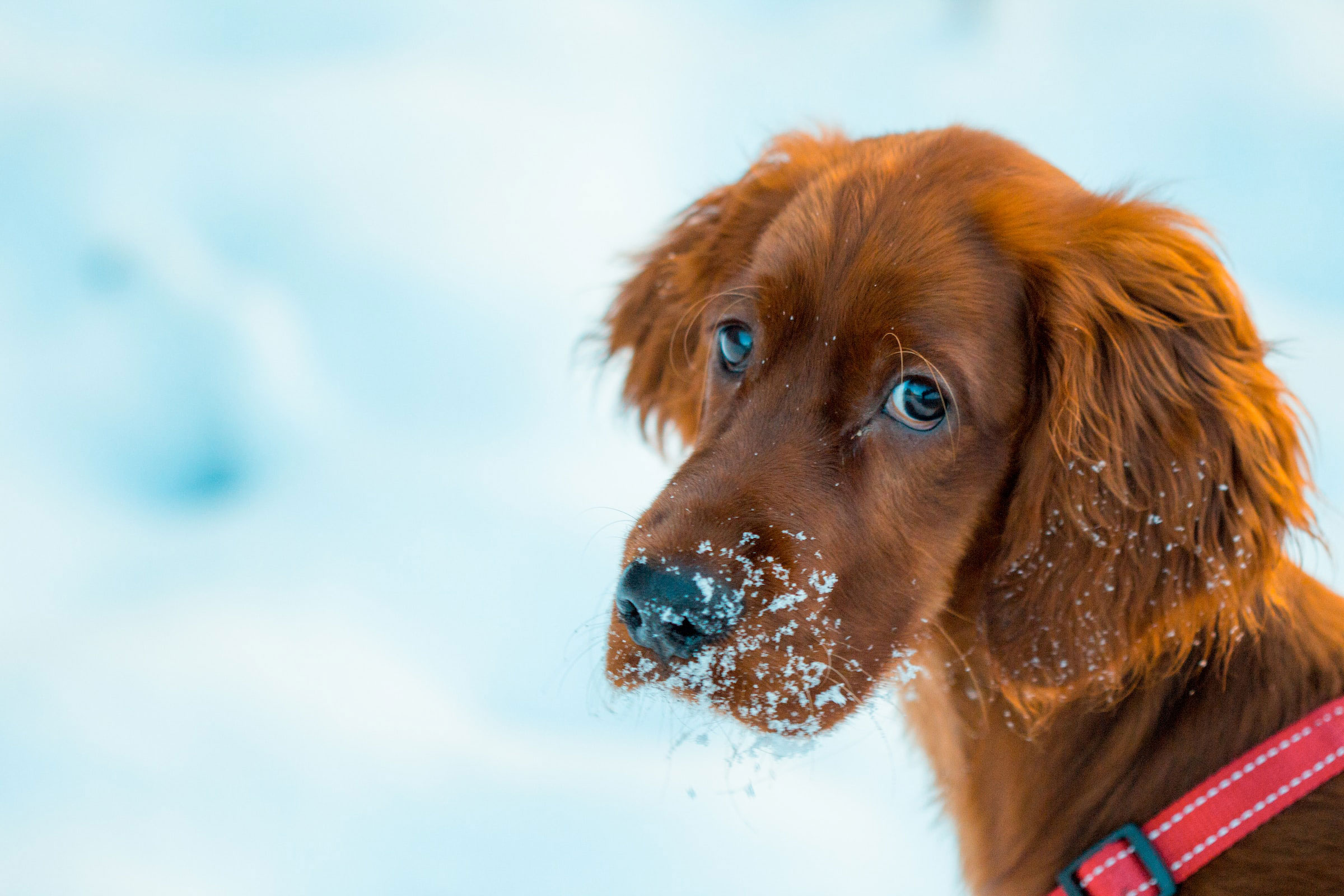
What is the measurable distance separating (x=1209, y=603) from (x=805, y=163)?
143 cm

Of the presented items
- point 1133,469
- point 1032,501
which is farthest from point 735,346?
point 1133,469

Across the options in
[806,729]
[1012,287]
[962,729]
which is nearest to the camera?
[806,729]

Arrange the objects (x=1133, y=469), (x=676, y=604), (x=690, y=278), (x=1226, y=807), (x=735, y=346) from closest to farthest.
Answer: (x=676, y=604) < (x=1226, y=807) < (x=1133, y=469) < (x=735, y=346) < (x=690, y=278)

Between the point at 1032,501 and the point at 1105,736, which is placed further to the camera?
the point at 1105,736

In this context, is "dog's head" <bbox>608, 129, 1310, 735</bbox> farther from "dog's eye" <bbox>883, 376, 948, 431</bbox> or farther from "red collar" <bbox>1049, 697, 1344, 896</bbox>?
"red collar" <bbox>1049, 697, 1344, 896</bbox>

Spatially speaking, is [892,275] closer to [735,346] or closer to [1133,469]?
[735,346]

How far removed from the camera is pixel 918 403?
6.75ft

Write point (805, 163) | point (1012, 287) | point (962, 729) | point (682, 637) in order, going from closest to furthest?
point (682, 637)
point (1012, 287)
point (962, 729)
point (805, 163)

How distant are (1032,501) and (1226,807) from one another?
0.69 metres

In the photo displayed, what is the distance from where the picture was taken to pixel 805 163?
8.67 ft

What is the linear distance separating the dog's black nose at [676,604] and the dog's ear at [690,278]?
0.91 metres

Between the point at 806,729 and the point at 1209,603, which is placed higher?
the point at 806,729

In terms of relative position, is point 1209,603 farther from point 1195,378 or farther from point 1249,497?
point 1195,378

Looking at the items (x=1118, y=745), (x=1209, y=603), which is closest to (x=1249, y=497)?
(x=1209, y=603)
